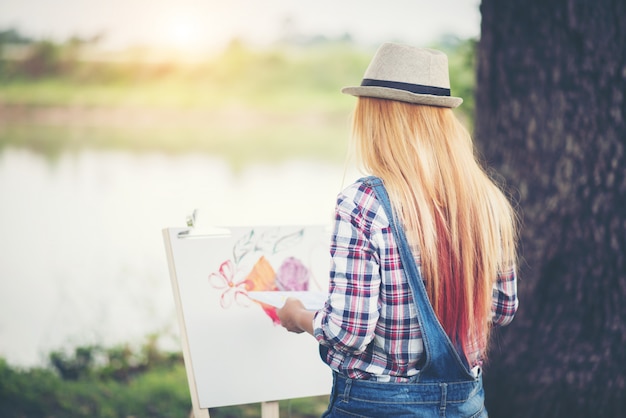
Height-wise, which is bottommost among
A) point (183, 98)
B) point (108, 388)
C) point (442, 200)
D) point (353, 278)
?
point (108, 388)

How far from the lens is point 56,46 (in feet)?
15.3

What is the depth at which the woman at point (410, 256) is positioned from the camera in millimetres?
1174

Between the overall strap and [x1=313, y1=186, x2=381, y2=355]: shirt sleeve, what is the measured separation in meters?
0.04

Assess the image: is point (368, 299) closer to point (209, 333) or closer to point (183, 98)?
point (209, 333)

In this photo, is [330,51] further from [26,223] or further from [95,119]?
[26,223]

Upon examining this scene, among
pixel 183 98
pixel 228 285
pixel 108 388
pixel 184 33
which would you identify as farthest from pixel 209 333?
pixel 183 98

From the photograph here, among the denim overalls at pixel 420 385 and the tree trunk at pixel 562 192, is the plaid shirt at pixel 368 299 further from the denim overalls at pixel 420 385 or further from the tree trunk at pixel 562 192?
the tree trunk at pixel 562 192

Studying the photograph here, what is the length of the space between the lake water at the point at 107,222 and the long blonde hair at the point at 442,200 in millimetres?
2326

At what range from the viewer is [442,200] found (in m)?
1.24

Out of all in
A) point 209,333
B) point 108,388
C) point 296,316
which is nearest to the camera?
point 296,316

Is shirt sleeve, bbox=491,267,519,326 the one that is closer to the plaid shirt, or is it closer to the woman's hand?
the plaid shirt

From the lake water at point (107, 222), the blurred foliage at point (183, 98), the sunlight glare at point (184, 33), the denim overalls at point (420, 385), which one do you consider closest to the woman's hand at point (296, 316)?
the denim overalls at point (420, 385)

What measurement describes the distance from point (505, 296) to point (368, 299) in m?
0.43

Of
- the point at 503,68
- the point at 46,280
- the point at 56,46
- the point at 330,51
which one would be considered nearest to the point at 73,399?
the point at 46,280
